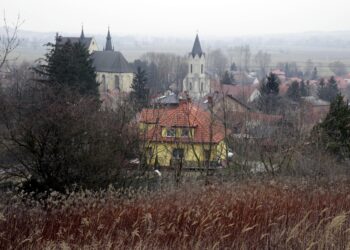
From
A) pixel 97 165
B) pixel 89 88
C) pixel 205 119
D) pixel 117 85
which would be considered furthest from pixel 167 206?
pixel 117 85

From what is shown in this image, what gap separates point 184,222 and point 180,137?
13.8 metres

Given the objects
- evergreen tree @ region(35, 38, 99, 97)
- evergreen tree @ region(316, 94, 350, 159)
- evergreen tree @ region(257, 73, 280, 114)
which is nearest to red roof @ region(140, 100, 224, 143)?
evergreen tree @ region(316, 94, 350, 159)

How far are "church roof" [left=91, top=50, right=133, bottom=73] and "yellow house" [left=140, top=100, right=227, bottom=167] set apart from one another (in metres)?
42.2

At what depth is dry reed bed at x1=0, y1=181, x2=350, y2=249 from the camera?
5020 millimetres

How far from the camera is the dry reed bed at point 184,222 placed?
198 inches

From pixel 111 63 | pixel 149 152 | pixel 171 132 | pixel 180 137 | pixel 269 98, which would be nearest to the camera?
pixel 149 152

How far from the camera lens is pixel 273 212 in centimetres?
593

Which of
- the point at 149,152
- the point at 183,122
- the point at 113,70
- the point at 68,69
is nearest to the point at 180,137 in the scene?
the point at 183,122

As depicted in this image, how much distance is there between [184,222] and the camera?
5531 mm

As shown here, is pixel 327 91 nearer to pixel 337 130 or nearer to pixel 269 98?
pixel 269 98

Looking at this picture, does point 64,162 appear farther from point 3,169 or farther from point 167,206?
point 167,206

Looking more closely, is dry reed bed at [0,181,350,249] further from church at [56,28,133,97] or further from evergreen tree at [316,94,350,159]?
church at [56,28,133,97]

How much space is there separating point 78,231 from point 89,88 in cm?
2542

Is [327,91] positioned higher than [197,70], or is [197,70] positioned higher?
[197,70]
